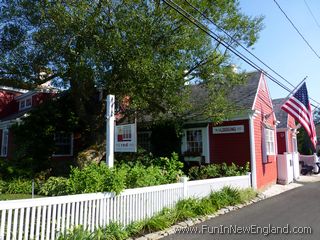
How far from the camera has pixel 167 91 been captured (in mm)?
12734

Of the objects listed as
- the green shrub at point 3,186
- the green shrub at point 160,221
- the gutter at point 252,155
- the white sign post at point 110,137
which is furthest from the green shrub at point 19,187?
the gutter at point 252,155

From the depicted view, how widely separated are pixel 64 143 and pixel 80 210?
14.1 m

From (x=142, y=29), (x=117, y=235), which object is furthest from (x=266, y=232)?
(x=142, y=29)

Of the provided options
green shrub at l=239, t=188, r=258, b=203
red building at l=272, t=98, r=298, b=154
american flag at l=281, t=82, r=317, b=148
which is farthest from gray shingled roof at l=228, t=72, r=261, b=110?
red building at l=272, t=98, r=298, b=154

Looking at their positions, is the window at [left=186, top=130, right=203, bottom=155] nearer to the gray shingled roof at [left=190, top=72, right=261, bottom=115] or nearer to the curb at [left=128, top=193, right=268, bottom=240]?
the gray shingled roof at [left=190, top=72, right=261, bottom=115]

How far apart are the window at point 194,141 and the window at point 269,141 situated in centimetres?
362

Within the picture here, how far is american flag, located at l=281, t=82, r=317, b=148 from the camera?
16.1 metres

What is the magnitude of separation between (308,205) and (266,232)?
493 centimetres

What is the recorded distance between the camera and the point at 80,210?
659 cm

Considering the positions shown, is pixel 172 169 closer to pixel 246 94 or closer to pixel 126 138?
pixel 126 138

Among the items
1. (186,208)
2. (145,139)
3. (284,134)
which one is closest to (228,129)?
(145,139)

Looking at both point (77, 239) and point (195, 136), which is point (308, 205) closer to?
point (195, 136)

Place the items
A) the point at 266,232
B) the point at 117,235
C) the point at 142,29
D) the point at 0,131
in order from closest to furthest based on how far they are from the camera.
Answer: the point at 117,235 < the point at 266,232 < the point at 142,29 < the point at 0,131

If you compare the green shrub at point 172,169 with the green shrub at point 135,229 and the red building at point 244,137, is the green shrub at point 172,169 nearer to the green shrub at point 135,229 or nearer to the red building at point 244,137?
the green shrub at point 135,229
